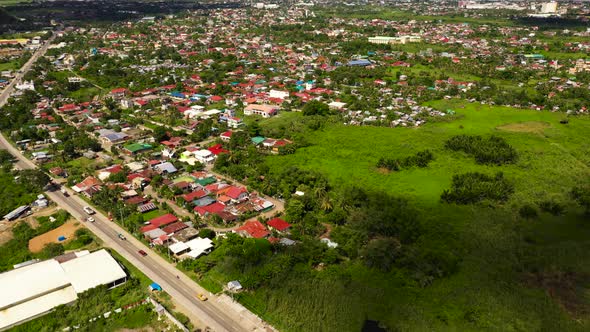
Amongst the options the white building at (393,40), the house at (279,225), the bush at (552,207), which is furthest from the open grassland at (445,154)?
the white building at (393,40)

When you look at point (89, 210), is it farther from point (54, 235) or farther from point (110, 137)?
point (110, 137)

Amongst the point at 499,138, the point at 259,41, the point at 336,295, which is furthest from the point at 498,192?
the point at 259,41

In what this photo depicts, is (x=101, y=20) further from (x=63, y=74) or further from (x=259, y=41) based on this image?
(x=63, y=74)

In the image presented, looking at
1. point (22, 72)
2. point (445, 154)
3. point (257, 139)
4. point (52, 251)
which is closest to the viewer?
point (52, 251)

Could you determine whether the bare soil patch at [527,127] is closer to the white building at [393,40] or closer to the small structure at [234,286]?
the small structure at [234,286]

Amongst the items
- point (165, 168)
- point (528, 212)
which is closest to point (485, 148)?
point (528, 212)
